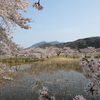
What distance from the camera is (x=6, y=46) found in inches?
203

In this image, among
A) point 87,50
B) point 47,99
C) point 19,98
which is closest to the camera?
point 47,99

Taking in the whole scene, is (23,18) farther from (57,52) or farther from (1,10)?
(57,52)

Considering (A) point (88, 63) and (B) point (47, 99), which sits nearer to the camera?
(A) point (88, 63)

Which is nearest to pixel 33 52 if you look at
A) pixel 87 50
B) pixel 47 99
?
pixel 87 50

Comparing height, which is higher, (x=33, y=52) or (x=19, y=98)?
(x=33, y=52)

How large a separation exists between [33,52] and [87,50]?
74.8 ft

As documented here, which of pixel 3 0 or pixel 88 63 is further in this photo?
pixel 3 0

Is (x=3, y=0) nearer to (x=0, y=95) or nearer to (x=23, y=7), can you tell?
(x=23, y=7)

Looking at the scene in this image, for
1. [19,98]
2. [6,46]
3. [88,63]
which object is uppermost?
[6,46]

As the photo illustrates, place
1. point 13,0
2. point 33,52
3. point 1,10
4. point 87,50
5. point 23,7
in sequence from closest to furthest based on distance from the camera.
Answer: point 1,10 < point 13,0 < point 23,7 < point 33,52 < point 87,50

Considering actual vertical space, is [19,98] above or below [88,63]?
below

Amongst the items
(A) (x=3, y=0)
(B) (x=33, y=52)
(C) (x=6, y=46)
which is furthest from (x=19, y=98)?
(B) (x=33, y=52)

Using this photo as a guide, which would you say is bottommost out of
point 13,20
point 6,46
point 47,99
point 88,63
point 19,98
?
point 19,98

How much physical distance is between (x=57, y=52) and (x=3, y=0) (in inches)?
1605
